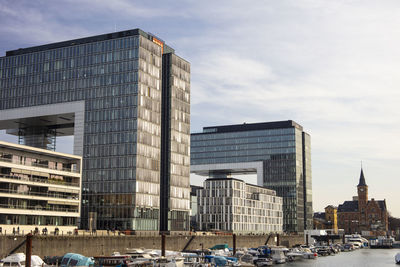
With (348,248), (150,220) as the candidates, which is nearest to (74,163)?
(150,220)

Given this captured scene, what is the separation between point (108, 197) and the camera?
13888cm

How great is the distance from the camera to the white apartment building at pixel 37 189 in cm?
9888

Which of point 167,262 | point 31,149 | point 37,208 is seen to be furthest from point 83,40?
point 167,262

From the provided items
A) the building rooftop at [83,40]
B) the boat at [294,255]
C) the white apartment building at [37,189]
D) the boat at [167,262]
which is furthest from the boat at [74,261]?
the building rooftop at [83,40]

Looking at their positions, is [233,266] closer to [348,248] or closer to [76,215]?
[76,215]

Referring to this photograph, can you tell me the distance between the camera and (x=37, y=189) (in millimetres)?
106125

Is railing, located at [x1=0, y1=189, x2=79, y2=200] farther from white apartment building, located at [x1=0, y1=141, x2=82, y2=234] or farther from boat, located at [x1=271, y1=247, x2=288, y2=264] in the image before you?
boat, located at [x1=271, y1=247, x2=288, y2=264]

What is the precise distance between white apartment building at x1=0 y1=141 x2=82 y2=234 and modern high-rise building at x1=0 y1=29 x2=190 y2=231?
18.7m

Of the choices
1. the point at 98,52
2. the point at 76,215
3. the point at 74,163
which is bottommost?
the point at 76,215

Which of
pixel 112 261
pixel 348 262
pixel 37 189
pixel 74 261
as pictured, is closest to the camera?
pixel 74 261

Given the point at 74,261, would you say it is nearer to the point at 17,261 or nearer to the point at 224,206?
the point at 17,261

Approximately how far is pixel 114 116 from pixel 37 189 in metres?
40.9

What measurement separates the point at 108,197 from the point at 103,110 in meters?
24.3

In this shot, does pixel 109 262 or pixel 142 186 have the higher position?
pixel 142 186
